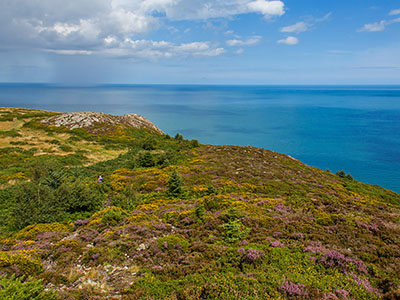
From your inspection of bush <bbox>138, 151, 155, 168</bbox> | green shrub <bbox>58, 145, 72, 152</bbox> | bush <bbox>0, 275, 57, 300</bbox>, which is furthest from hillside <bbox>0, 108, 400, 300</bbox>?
green shrub <bbox>58, 145, 72, 152</bbox>

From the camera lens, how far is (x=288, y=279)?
313 inches

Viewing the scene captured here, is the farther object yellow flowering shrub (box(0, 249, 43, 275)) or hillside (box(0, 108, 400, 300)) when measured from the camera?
yellow flowering shrub (box(0, 249, 43, 275))

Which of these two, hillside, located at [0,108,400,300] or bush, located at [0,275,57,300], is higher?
bush, located at [0,275,57,300]

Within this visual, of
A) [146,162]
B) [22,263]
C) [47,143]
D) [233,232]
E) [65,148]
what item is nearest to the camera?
[22,263]

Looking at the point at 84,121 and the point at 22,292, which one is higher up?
the point at 84,121

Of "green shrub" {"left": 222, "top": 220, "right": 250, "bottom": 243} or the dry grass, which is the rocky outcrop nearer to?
the dry grass

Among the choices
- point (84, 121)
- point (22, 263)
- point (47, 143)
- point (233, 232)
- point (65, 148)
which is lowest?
point (65, 148)

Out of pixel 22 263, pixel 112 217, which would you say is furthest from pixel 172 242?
pixel 22 263

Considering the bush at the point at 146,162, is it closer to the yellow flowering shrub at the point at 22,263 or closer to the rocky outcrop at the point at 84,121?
the yellow flowering shrub at the point at 22,263

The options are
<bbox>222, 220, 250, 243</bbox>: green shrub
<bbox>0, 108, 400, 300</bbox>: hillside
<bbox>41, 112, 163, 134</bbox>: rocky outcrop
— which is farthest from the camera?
<bbox>41, 112, 163, 134</bbox>: rocky outcrop

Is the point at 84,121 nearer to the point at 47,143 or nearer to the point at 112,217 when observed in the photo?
the point at 47,143

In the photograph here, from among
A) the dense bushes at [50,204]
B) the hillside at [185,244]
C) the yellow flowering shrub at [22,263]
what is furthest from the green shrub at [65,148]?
the yellow flowering shrub at [22,263]

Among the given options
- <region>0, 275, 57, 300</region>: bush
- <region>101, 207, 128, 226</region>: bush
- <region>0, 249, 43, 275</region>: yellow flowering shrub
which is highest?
<region>0, 275, 57, 300</region>: bush

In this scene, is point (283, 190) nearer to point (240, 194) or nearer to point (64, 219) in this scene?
point (240, 194)
